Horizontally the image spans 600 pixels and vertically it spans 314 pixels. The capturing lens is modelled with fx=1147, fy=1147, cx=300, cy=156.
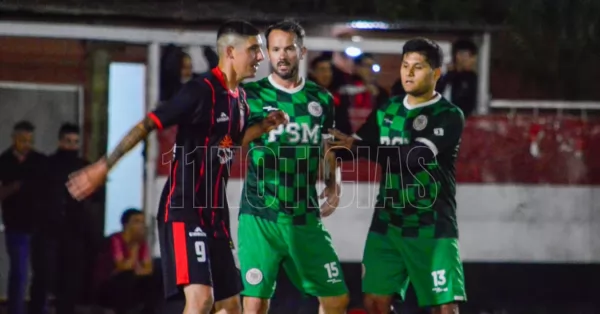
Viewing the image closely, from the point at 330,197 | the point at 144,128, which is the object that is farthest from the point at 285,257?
the point at 144,128

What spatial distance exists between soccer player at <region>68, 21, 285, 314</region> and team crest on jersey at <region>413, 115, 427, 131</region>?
1.10 meters

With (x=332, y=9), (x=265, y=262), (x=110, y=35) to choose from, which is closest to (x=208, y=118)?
(x=265, y=262)

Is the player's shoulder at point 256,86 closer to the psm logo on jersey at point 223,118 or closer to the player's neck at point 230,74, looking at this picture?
the player's neck at point 230,74

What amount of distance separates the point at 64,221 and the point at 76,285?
43cm

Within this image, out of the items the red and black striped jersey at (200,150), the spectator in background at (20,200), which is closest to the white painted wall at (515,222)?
the spectator in background at (20,200)

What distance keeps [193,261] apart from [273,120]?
3.46ft

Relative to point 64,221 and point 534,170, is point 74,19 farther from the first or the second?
point 534,170

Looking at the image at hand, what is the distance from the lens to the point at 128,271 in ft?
25.2

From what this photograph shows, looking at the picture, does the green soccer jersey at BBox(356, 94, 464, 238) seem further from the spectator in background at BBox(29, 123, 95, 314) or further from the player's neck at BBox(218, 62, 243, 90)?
the spectator in background at BBox(29, 123, 95, 314)

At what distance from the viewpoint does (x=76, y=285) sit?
764cm

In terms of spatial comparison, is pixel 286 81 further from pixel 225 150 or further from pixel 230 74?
pixel 225 150

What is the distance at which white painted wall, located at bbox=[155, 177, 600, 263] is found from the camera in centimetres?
786

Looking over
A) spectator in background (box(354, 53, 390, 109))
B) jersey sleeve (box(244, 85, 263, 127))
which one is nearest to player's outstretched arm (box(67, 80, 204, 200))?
jersey sleeve (box(244, 85, 263, 127))

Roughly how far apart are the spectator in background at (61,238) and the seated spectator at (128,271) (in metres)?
0.16
